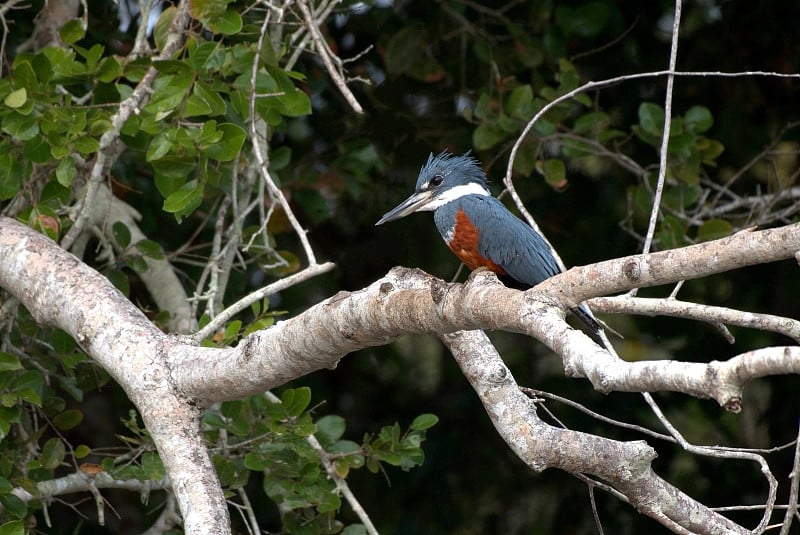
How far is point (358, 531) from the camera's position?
10.1 feet

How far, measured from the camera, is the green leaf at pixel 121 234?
11.3 feet

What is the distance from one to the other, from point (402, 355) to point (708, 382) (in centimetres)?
410

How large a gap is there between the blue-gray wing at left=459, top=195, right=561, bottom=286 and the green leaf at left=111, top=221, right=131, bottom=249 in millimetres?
1157

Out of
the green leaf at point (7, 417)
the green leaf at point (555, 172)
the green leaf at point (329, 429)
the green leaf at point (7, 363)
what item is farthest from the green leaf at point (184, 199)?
the green leaf at point (555, 172)

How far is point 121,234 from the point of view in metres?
3.45

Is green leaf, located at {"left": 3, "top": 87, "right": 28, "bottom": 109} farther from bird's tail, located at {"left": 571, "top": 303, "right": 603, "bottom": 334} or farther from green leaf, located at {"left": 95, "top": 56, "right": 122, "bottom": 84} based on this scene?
bird's tail, located at {"left": 571, "top": 303, "right": 603, "bottom": 334}

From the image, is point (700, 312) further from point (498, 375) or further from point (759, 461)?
point (498, 375)

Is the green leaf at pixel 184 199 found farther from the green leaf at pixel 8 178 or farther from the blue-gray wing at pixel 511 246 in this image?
the blue-gray wing at pixel 511 246

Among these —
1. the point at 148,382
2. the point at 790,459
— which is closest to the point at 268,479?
the point at 148,382

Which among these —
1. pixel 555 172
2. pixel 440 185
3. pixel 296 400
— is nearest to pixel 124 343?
pixel 296 400

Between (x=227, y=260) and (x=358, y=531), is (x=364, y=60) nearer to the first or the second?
(x=227, y=260)

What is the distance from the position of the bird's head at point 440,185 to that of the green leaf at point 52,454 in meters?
1.40

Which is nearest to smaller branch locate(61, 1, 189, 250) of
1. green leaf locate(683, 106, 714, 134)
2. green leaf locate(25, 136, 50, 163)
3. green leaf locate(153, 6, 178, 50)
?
green leaf locate(153, 6, 178, 50)

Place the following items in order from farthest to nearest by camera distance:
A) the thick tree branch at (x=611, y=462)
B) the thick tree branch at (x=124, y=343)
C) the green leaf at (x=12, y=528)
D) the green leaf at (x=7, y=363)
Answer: the green leaf at (x=7, y=363)
the green leaf at (x=12, y=528)
the thick tree branch at (x=124, y=343)
the thick tree branch at (x=611, y=462)
